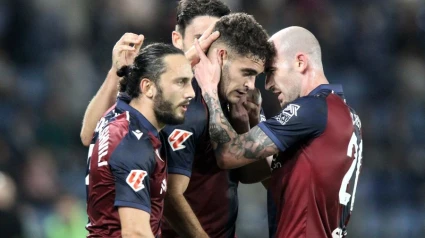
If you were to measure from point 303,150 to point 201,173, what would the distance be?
2.15ft

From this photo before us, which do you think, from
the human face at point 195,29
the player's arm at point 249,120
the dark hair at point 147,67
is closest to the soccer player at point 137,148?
the dark hair at point 147,67

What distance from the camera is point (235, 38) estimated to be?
4938 mm

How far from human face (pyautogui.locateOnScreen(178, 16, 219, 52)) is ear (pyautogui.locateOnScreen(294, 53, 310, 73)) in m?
0.83

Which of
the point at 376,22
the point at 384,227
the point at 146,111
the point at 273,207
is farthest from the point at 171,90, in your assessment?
the point at 376,22

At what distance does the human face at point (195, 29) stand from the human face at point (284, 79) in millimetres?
698

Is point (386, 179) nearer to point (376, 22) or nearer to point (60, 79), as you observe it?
point (376, 22)

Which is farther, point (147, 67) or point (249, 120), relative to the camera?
point (249, 120)

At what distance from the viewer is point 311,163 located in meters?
4.78

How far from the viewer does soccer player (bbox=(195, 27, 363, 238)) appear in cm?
475

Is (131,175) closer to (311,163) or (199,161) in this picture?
(199,161)

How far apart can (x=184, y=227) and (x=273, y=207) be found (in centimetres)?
56

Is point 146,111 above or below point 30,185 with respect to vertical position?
above

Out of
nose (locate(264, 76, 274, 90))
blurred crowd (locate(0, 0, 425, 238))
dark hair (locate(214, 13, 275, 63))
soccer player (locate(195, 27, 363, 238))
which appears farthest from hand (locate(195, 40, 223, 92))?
blurred crowd (locate(0, 0, 425, 238))

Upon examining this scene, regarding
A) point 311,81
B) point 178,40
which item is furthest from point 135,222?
point 178,40
